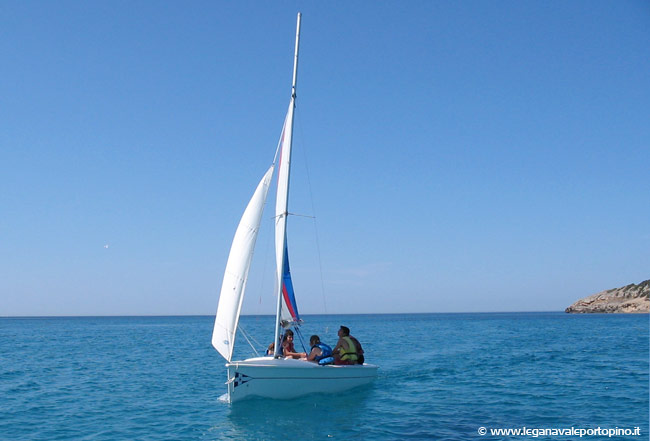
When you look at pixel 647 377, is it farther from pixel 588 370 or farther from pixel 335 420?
pixel 335 420

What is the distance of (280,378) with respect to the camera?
17.4m

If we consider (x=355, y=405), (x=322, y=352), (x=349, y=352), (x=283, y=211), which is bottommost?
(x=355, y=405)

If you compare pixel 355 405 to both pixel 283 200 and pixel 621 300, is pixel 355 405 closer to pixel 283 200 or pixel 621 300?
pixel 283 200

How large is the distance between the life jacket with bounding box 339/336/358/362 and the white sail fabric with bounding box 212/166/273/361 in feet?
14.6

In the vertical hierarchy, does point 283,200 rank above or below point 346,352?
above

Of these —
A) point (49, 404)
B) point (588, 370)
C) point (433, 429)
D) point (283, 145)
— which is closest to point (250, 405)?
point (433, 429)

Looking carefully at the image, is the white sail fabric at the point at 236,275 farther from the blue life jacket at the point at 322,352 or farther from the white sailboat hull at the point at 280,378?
the blue life jacket at the point at 322,352

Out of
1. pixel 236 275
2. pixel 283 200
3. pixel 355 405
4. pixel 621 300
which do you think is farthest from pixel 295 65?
pixel 621 300

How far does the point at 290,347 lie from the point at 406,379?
24.8 feet

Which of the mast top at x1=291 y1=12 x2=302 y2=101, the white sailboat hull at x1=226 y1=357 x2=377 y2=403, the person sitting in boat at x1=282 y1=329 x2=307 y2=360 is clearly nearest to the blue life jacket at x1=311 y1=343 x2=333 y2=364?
the white sailboat hull at x1=226 y1=357 x2=377 y2=403

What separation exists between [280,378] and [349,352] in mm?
3492

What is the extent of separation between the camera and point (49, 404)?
1884 cm

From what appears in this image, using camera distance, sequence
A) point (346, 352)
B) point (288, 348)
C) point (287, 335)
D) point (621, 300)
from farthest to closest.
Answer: point (621, 300), point (346, 352), point (288, 348), point (287, 335)

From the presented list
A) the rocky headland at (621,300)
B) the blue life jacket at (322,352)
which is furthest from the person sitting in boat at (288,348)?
the rocky headland at (621,300)
